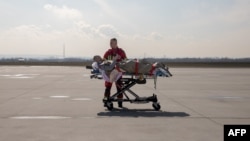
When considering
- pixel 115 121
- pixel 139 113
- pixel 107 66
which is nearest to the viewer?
pixel 115 121

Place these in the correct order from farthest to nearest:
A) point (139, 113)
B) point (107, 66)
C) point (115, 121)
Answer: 1. point (107, 66)
2. point (139, 113)
3. point (115, 121)

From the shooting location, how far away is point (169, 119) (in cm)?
866

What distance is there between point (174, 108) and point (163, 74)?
1.33 metres

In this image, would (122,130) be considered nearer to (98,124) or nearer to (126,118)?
(98,124)

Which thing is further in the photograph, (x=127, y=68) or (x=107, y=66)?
(x=107, y=66)

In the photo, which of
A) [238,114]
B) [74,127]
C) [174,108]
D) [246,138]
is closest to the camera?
[246,138]

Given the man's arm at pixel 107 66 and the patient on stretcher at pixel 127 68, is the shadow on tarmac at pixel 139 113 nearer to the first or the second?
the patient on stretcher at pixel 127 68

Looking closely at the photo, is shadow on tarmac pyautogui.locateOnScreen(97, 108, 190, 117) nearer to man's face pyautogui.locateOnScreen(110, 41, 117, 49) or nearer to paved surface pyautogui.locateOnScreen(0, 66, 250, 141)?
paved surface pyautogui.locateOnScreen(0, 66, 250, 141)

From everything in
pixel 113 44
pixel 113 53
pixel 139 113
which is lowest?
pixel 139 113

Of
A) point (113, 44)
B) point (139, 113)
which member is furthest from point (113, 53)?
point (139, 113)

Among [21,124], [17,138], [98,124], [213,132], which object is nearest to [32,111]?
[21,124]

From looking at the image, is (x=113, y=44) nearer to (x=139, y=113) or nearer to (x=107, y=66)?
(x=107, y=66)

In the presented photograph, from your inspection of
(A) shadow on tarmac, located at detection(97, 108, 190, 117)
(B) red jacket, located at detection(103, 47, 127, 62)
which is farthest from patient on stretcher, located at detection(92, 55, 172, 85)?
(A) shadow on tarmac, located at detection(97, 108, 190, 117)

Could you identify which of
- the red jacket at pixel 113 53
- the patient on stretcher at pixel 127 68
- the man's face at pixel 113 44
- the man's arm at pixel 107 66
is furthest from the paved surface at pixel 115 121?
the man's face at pixel 113 44
